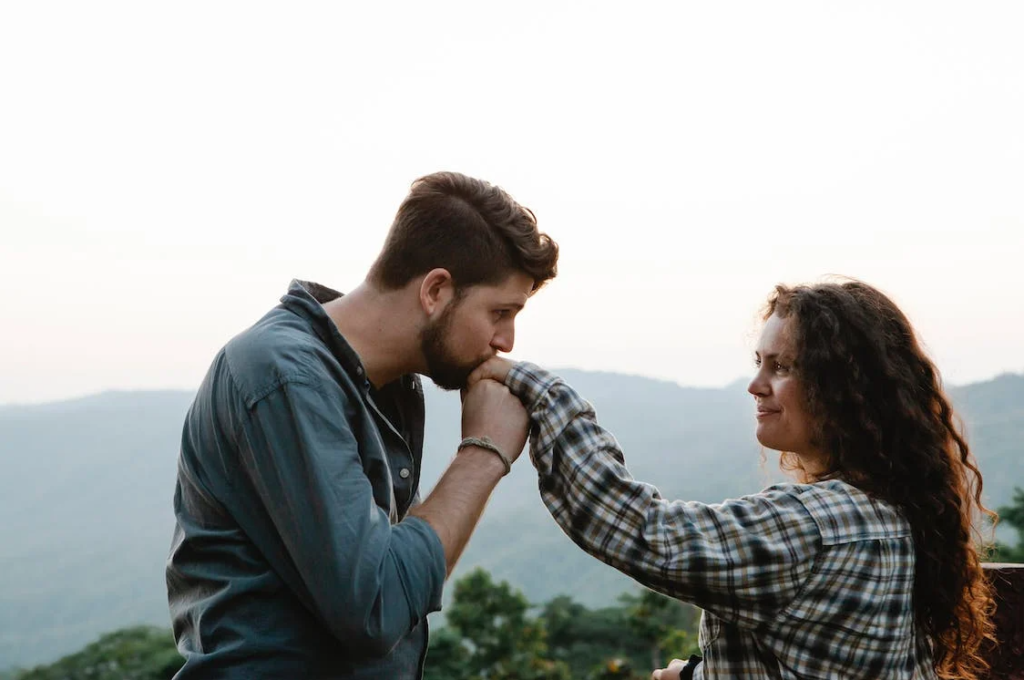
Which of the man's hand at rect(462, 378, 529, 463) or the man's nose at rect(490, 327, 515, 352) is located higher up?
the man's nose at rect(490, 327, 515, 352)

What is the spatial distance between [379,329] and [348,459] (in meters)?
0.39

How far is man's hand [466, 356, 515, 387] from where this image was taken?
196 centimetres

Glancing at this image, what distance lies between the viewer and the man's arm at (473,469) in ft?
5.41

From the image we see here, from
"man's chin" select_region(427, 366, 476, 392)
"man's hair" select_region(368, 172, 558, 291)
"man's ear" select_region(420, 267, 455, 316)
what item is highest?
"man's hair" select_region(368, 172, 558, 291)

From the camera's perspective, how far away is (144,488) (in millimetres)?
14672

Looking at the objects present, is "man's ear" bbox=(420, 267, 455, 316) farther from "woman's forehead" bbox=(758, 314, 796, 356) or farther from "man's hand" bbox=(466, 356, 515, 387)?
"woman's forehead" bbox=(758, 314, 796, 356)

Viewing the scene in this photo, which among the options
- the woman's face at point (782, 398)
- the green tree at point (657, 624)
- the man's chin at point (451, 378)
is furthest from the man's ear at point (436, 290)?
the green tree at point (657, 624)

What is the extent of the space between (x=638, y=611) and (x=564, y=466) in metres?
5.49

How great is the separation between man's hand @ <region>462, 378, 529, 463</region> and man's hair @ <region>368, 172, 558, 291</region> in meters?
0.21

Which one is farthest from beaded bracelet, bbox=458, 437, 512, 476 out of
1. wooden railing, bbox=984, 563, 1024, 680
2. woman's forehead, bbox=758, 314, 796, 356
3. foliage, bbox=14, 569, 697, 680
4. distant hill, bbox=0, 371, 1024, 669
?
distant hill, bbox=0, 371, 1024, 669

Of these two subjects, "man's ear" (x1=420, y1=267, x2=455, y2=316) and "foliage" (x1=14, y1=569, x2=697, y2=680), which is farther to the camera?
"foliage" (x1=14, y1=569, x2=697, y2=680)

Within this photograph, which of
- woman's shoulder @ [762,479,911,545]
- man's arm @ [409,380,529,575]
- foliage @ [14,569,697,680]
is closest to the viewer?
man's arm @ [409,380,529,575]

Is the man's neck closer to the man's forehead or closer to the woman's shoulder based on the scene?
the man's forehead

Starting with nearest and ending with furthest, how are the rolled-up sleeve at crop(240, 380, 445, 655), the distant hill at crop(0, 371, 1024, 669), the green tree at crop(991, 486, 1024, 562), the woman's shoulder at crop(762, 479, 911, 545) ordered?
the rolled-up sleeve at crop(240, 380, 445, 655) < the woman's shoulder at crop(762, 479, 911, 545) < the green tree at crop(991, 486, 1024, 562) < the distant hill at crop(0, 371, 1024, 669)
